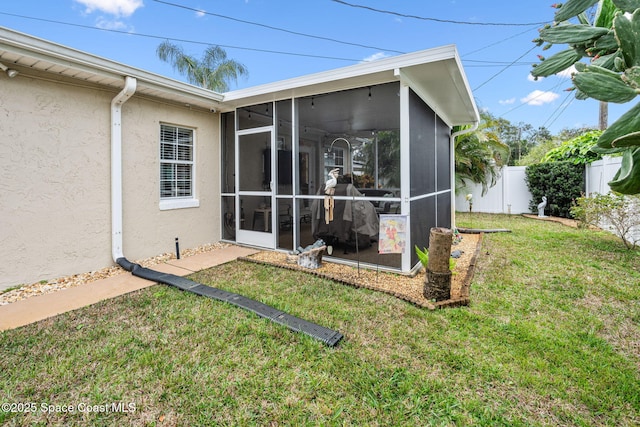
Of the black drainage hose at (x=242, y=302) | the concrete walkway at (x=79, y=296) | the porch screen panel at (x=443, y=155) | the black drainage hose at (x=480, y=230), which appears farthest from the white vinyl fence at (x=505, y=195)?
the black drainage hose at (x=242, y=302)

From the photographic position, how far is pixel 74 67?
12.5 feet

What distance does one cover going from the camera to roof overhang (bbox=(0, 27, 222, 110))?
3.30m

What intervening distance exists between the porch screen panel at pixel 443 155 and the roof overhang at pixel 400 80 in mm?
604

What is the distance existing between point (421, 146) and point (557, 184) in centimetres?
715

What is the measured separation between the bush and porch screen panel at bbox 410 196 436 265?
6.05 metres

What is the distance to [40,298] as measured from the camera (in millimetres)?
3541

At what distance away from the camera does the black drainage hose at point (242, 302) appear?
8.64ft

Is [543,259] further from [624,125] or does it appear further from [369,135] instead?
[624,125]

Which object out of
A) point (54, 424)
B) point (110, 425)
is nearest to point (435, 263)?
point (110, 425)

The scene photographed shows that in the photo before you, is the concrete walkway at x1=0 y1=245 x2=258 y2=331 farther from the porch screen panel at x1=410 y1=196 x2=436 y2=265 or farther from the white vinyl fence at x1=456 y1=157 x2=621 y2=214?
the white vinyl fence at x1=456 y1=157 x2=621 y2=214

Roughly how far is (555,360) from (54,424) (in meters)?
3.40

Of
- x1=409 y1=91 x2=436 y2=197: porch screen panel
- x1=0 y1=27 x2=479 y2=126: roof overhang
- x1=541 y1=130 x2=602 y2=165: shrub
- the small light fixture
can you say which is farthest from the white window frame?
x1=541 y1=130 x2=602 y2=165: shrub

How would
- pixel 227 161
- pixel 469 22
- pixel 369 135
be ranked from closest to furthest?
pixel 369 135 < pixel 227 161 < pixel 469 22

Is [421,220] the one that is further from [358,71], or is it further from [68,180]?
[68,180]
